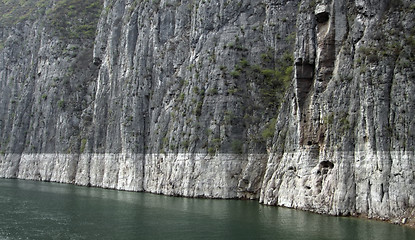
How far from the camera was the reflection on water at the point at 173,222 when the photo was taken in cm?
3259

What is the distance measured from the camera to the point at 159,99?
71.1m

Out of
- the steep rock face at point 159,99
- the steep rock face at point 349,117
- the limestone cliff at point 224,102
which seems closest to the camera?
the steep rock face at point 349,117

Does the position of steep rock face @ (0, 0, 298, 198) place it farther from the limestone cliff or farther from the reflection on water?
the reflection on water

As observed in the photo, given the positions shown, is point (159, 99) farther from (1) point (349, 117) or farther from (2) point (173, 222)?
(1) point (349, 117)

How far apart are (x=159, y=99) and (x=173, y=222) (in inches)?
1375

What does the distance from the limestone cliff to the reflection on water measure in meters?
2.62

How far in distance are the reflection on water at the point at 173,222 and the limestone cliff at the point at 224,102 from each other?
8.59 ft

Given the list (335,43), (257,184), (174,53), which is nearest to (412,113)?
(335,43)

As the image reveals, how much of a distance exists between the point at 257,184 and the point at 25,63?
8028 centimetres

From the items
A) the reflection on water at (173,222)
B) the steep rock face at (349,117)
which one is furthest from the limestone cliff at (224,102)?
the reflection on water at (173,222)

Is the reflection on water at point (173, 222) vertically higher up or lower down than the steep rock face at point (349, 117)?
lower down

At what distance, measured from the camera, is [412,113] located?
34094mm

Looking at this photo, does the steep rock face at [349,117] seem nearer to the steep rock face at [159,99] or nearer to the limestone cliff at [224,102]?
the limestone cliff at [224,102]

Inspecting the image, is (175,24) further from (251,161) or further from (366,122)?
(366,122)
